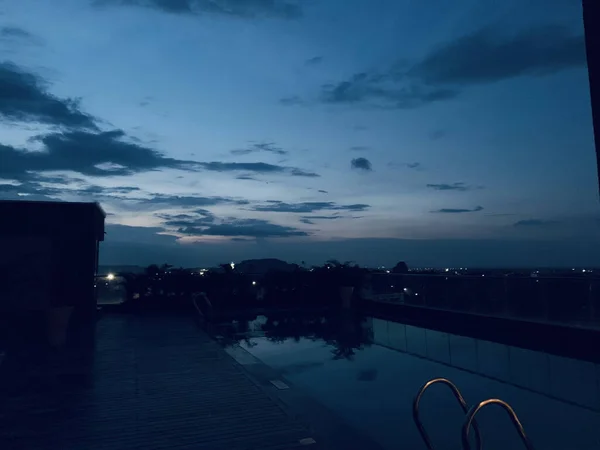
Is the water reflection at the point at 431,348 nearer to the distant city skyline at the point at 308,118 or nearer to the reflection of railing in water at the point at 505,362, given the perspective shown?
the reflection of railing in water at the point at 505,362

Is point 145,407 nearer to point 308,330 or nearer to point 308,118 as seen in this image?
point 308,330

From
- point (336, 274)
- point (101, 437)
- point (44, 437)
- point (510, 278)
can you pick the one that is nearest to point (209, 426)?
point (101, 437)

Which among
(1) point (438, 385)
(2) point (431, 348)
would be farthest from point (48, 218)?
(1) point (438, 385)

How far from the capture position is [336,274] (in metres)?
16.5

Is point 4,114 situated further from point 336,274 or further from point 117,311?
point 336,274

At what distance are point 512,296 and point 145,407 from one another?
799 centimetres

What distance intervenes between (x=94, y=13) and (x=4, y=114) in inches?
286

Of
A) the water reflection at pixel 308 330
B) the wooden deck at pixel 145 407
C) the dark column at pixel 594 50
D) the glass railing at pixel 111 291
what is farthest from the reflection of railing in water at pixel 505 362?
the glass railing at pixel 111 291

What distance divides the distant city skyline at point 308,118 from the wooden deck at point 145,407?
18.1 ft

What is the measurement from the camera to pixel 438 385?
6.32 meters

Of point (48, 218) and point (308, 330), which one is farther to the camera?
point (308, 330)

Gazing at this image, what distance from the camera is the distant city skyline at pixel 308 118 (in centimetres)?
1088

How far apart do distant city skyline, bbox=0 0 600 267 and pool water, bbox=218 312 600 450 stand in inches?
111

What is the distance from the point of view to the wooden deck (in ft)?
12.8
